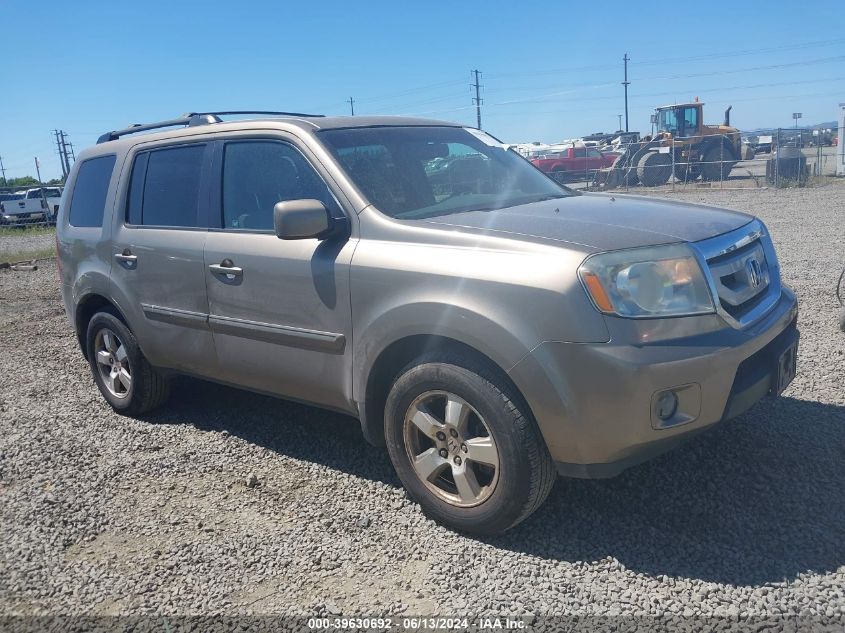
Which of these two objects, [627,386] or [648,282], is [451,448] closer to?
[627,386]

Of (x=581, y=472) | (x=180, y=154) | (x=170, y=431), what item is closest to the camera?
(x=581, y=472)

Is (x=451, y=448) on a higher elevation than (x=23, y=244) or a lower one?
higher

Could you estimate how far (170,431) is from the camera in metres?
4.89

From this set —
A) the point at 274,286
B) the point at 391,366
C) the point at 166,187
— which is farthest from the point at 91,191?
the point at 391,366

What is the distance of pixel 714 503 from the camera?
11.1 ft

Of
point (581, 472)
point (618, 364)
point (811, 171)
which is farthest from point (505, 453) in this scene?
point (811, 171)

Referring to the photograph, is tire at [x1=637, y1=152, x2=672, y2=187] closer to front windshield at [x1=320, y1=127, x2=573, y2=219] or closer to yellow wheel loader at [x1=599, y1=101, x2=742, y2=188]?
yellow wheel loader at [x1=599, y1=101, x2=742, y2=188]

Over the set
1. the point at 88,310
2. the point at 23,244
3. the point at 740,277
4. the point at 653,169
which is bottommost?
the point at 23,244

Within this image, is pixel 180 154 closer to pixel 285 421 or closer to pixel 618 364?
pixel 285 421

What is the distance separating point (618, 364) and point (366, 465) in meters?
1.85

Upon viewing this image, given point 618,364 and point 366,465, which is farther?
point 366,465

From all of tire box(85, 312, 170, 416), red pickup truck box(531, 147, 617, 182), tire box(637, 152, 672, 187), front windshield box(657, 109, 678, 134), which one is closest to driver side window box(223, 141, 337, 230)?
tire box(85, 312, 170, 416)

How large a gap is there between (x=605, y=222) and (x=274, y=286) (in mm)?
1670

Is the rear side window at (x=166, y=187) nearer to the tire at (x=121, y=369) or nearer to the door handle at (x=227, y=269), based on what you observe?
the door handle at (x=227, y=269)
